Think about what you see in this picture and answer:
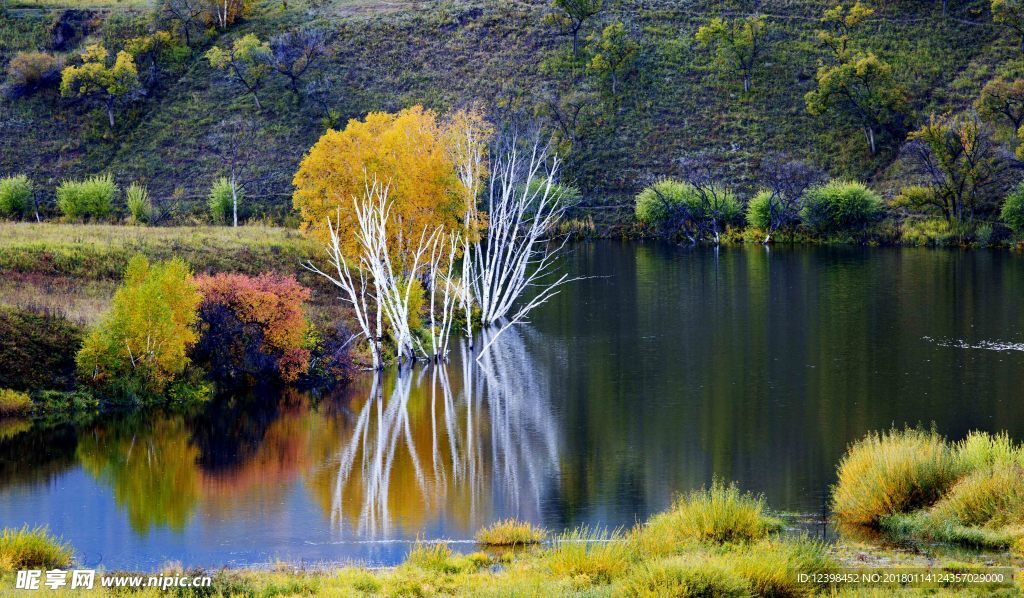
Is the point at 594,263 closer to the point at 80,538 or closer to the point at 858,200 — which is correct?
the point at 858,200

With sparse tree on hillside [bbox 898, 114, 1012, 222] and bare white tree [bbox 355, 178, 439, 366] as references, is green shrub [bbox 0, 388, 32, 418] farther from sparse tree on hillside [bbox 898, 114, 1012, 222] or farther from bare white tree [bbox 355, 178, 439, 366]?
sparse tree on hillside [bbox 898, 114, 1012, 222]

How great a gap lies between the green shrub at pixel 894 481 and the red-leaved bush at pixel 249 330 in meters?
20.1

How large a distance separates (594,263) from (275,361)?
33514 mm

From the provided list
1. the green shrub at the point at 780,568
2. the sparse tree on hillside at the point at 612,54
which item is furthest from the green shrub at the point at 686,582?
the sparse tree on hillside at the point at 612,54

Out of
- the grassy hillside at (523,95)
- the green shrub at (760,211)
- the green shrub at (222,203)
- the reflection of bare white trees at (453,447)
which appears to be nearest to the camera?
the reflection of bare white trees at (453,447)

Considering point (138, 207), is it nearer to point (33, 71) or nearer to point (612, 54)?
point (33, 71)

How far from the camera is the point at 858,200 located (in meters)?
73.7

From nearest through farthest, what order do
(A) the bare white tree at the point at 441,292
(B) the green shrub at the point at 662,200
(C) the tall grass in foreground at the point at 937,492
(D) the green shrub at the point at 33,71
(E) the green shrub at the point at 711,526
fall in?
(E) the green shrub at the point at 711,526
(C) the tall grass in foreground at the point at 937,492
(A) the bare white tree at the point at 441,292
(B) the green shrub at the point at 662,200
(D) the green shrub at the point at 33,71

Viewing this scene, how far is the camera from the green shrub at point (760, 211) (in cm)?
7662

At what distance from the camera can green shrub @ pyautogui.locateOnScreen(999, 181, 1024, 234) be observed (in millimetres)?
68062

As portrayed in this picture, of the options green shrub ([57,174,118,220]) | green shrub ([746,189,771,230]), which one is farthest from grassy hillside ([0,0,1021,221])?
green shrub ([57,174,118,220])

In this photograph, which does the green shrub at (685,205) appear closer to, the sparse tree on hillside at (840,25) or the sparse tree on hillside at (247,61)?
the sparse tree on hillside at (840,25)

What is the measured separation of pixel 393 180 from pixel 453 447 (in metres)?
17.2

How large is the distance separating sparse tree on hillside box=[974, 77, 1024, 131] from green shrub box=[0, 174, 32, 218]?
215 feet
